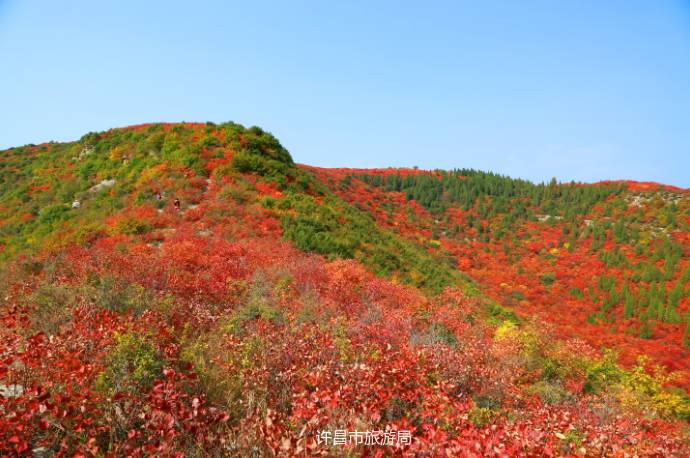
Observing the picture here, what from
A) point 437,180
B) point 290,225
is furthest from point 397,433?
point 437,180

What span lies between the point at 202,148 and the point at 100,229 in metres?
9.48

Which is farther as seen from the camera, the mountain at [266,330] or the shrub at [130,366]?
the shrub at [130,366]

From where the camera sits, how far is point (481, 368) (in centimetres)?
823

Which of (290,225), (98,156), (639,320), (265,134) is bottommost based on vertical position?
(639,320)

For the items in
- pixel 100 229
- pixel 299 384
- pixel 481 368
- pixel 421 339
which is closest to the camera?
pixel 299 384

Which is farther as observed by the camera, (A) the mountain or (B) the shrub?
(B) the shrub

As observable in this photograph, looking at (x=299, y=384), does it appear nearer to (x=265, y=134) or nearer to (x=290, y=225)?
(x=290, y=225)

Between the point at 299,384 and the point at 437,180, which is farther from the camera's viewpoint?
the point at 437,180

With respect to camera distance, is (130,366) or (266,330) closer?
(130,366)

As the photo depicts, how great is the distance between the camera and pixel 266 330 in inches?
302

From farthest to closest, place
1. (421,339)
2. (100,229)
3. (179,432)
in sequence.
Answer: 1. (100,229)
2. (421,339)
3. (179,432)

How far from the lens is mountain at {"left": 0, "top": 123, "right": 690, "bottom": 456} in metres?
4.49

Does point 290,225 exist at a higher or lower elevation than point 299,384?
higher

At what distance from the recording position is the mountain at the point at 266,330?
4488 millimetres
